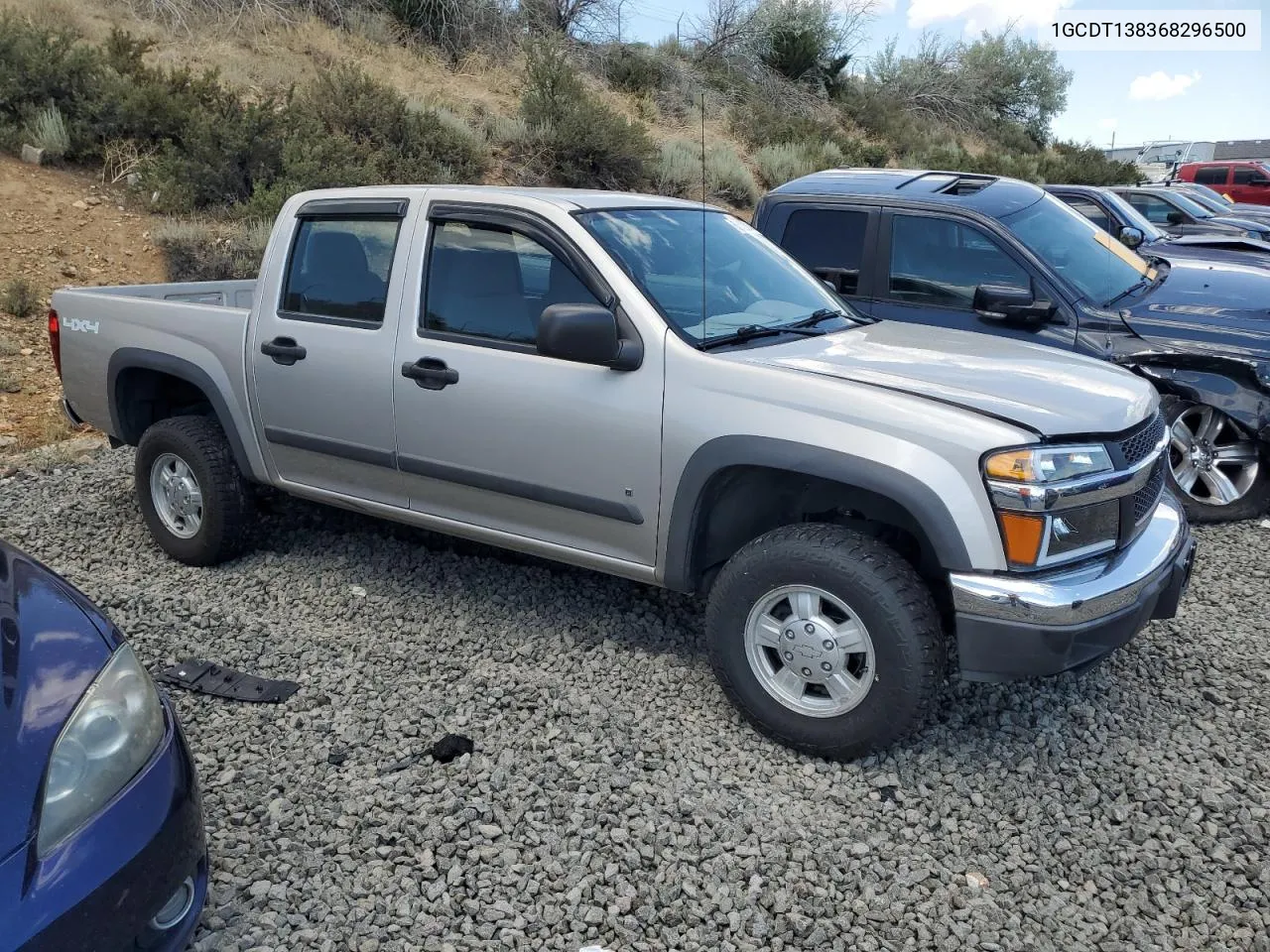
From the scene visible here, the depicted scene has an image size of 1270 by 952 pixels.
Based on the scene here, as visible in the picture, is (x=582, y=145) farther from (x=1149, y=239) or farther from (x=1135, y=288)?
(x=1135, y=288)

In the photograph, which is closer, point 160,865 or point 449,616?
point 160,865

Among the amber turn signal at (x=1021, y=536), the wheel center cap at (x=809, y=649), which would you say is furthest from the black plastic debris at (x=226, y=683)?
the amber turn signal at (x=1021, y=536)

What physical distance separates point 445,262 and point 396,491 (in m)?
0.98

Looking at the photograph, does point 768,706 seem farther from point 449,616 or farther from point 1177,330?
point 1177,330

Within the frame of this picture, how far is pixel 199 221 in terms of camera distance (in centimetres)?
1151

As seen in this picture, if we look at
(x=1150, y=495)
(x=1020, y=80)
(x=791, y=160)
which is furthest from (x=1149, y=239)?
(x=1020, y=80)

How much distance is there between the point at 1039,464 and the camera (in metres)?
3.07

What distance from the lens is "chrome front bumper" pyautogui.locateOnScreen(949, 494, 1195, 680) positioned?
3.06 m

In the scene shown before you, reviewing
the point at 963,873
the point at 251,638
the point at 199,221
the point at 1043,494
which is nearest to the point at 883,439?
the point at 1043,494

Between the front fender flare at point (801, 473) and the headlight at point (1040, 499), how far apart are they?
151mm

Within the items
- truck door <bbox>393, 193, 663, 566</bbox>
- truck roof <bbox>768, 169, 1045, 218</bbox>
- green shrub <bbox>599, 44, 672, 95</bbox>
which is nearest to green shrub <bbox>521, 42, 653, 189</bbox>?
green shrub <bbox>599, 44, 672, 95</bbox>

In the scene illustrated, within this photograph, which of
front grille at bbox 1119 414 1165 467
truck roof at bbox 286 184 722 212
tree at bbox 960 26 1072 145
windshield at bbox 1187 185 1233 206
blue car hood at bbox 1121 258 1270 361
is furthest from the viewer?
tree at bbox 960 26 1072 145

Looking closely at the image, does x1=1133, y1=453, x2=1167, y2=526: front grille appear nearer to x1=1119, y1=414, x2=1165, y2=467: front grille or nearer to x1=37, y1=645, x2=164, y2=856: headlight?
x1=1119, y1=414, x2=1165, y2=467: front grille

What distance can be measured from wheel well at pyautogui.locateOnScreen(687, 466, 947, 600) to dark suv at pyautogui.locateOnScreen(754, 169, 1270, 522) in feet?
8.32
